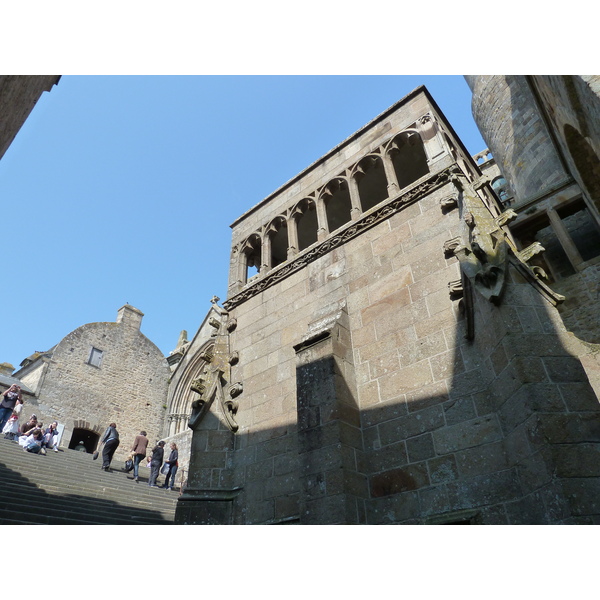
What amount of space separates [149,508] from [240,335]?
4519 mm

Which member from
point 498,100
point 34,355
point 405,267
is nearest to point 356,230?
point 405,267

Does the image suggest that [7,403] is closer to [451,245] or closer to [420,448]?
[420,448]

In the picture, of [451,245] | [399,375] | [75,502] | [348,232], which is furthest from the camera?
[75,502]

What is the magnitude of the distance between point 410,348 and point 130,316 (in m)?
22.7

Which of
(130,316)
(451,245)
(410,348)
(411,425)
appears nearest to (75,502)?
(411,425)

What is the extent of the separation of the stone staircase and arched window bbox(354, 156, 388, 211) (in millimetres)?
7833

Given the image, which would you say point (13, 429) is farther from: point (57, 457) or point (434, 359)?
point (434, 359)

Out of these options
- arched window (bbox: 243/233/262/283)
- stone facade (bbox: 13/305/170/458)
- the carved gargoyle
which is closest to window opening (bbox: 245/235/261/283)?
arched window (bbox: 243/233/262/283)

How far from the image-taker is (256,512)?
6.41m

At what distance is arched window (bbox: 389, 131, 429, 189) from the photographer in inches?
336

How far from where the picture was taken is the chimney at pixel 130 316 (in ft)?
83.4

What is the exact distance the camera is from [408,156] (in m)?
9.41

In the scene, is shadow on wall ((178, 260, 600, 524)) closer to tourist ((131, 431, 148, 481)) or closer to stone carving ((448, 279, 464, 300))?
stone carving ((448, 279, 464, 300))

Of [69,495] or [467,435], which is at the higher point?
[69,495]
